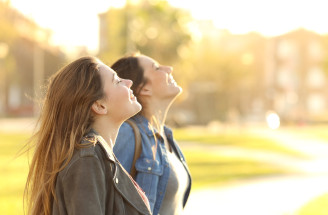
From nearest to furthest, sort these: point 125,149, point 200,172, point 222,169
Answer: point 125,149 < point 200,172 < point 222,169

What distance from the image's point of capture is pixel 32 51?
68438 mm

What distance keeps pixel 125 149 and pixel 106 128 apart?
86 centimetres

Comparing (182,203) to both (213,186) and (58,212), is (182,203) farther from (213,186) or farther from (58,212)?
(213,186)

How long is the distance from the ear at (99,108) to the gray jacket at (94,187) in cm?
13

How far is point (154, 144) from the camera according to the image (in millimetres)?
3814

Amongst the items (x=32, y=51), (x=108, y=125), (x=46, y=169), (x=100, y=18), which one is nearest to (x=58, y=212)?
(x=46, y=169)

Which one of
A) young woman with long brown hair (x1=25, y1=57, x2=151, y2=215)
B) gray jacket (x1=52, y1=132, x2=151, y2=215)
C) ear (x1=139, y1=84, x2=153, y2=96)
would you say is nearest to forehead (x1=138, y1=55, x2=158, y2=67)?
ear (x1=139, y1=84, x2=153, y2=96)

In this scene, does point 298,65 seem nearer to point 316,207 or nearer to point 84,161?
point 316,207

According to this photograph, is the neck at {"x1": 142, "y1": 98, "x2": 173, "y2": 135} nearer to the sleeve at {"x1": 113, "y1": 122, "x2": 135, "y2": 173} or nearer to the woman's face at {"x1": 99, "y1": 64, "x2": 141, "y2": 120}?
the sleeve at {"x1": 113, "y1": 122, "x2": 135, "y2": 173}

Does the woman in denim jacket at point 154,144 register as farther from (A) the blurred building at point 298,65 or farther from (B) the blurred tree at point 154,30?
(A) the blurred building at point 298,65

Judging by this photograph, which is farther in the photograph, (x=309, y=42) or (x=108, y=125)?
(x=309, y=42)

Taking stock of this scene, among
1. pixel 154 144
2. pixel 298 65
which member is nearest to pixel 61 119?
pixel 154 144

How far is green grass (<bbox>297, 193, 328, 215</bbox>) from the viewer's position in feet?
32.7

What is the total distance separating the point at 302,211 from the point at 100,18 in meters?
71.9
